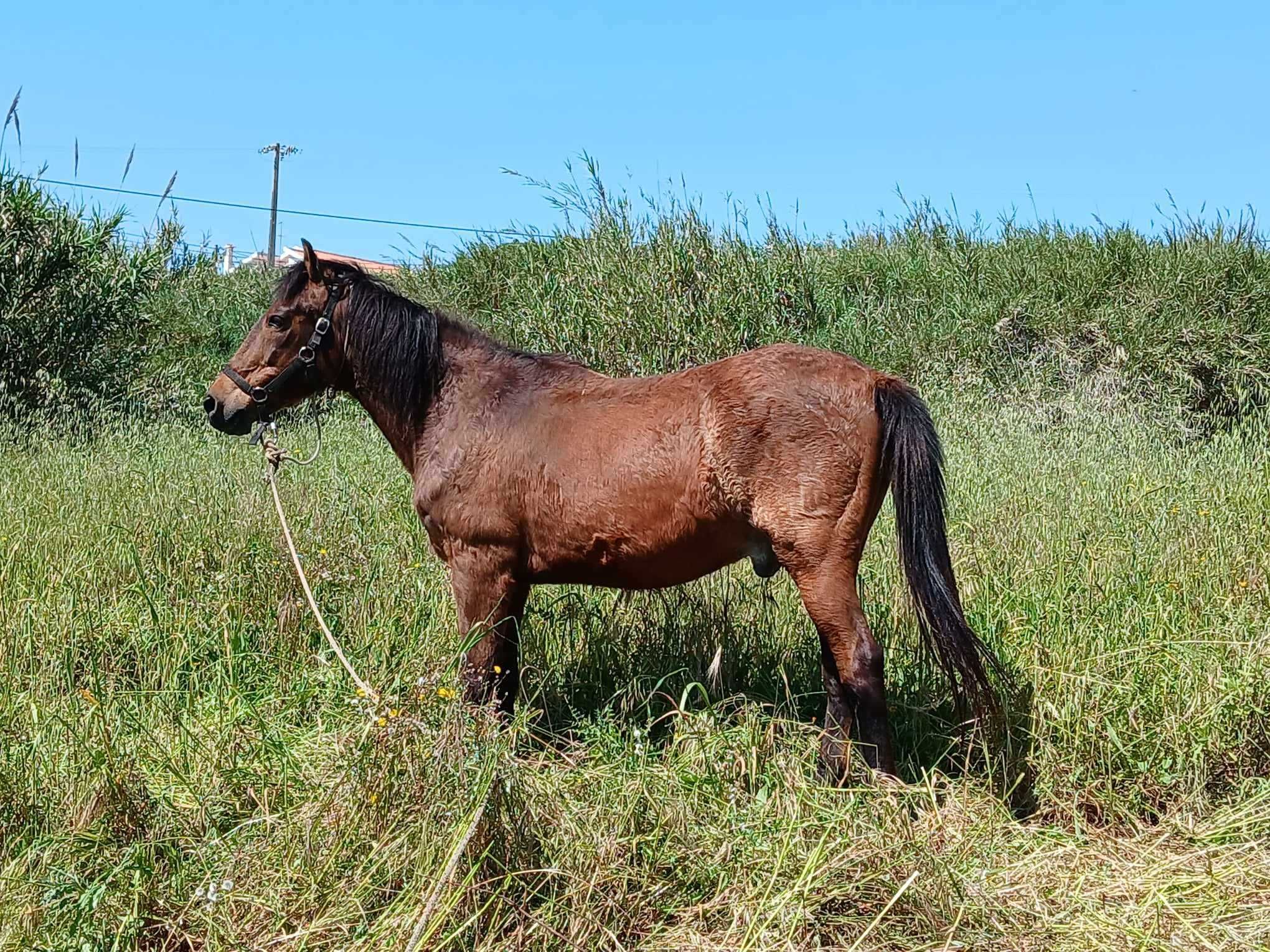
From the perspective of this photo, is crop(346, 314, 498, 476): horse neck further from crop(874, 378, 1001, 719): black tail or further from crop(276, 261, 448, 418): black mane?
crop(874, 378, 1001, 719): black tail

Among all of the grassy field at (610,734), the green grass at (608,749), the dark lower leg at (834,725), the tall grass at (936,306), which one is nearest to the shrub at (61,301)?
the tall grass at (936,306)

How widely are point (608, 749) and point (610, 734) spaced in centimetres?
8

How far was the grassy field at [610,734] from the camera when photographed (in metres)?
2.75

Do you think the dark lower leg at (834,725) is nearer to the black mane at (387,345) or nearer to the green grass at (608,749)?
the green grass at (608,749)

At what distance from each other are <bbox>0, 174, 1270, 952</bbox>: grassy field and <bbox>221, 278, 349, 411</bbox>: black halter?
105 centimetres

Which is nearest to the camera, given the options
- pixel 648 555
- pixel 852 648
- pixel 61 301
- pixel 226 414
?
pixel 852 648

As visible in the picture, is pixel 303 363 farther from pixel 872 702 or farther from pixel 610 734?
pixel 872 702

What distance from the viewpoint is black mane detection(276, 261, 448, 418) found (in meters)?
4.20

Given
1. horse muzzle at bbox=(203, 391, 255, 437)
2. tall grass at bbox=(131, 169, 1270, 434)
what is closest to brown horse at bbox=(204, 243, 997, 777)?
horse muzzle at bbox=(203, 391, 255, 437)

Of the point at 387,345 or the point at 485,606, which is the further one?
the point at 387,345

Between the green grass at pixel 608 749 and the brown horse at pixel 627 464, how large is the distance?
1.35 ft

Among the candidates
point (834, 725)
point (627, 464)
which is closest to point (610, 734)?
point (834, 725)

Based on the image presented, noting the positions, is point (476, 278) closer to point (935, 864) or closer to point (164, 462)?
point (164, 462)

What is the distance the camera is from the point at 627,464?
3.73 metres
